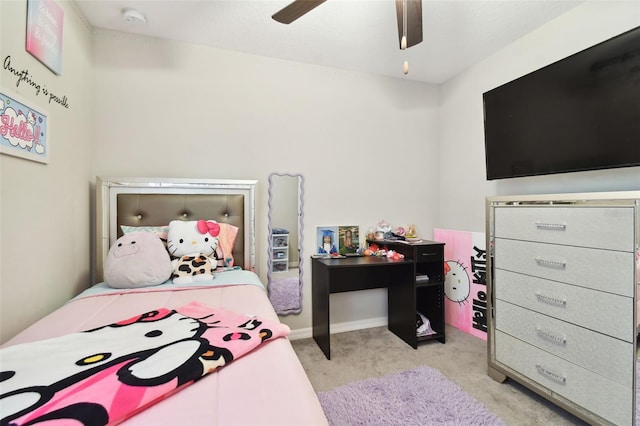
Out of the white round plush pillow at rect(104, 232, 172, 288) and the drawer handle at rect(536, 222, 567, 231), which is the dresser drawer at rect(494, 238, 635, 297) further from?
the white round plush pillow at rect(104, 232, 172, 288)

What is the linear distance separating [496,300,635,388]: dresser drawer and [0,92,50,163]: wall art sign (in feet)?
8.81

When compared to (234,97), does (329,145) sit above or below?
below

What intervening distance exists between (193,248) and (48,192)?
795 mm

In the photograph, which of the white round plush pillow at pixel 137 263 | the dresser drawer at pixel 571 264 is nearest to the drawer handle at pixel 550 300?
the dresser drawer at pixel 571 264

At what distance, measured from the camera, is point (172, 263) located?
1.87 metres

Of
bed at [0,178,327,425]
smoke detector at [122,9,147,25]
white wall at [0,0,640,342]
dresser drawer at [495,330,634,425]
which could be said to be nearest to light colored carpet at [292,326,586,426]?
dresser drawer at [495,330,634,425]

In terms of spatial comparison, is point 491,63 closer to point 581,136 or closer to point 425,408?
point 581,136

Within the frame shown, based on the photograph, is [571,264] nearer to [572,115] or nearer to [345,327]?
[572,115]

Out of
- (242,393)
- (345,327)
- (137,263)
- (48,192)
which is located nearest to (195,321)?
(242,393)

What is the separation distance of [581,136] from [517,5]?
37.8 inches

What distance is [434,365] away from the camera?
6.94ft

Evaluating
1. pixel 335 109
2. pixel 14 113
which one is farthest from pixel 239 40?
pixel 14 113

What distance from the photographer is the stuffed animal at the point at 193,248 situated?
1839 mm

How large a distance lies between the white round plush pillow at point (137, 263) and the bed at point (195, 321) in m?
0.06
